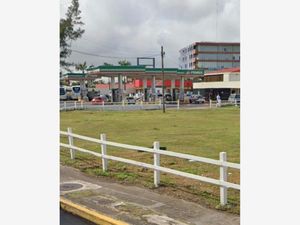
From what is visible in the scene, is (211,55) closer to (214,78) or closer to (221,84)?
(214,78)

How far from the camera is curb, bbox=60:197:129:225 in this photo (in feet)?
20.3

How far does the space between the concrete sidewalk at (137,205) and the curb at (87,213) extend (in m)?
0.14

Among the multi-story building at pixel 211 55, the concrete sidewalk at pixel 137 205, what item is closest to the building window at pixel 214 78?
the multi-story building at pixel 211 55

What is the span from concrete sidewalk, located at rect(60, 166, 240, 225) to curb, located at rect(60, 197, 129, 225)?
0.14 metres

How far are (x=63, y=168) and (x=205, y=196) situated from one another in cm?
485

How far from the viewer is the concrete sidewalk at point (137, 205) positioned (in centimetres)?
609

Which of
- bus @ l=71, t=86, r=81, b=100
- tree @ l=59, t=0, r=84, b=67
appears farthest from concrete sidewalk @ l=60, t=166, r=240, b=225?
bus @ l=71, t=86, r=81, b=100

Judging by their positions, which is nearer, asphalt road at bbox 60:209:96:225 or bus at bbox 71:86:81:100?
asphalt road at bbox 60:209:96:225

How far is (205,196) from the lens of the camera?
7355 mm

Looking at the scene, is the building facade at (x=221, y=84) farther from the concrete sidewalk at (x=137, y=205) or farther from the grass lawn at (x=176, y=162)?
the concrete sidewalk at (x=137, y=205)

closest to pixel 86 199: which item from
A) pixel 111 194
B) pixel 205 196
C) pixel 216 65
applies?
pixel 111 194

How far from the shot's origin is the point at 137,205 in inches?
274

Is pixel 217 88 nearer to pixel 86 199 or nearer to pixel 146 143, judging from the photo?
pixel 146 143

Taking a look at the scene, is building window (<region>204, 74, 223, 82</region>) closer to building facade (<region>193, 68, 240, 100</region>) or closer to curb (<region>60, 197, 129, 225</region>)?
building facade (<region>193, 68, 240, 100</region>)
